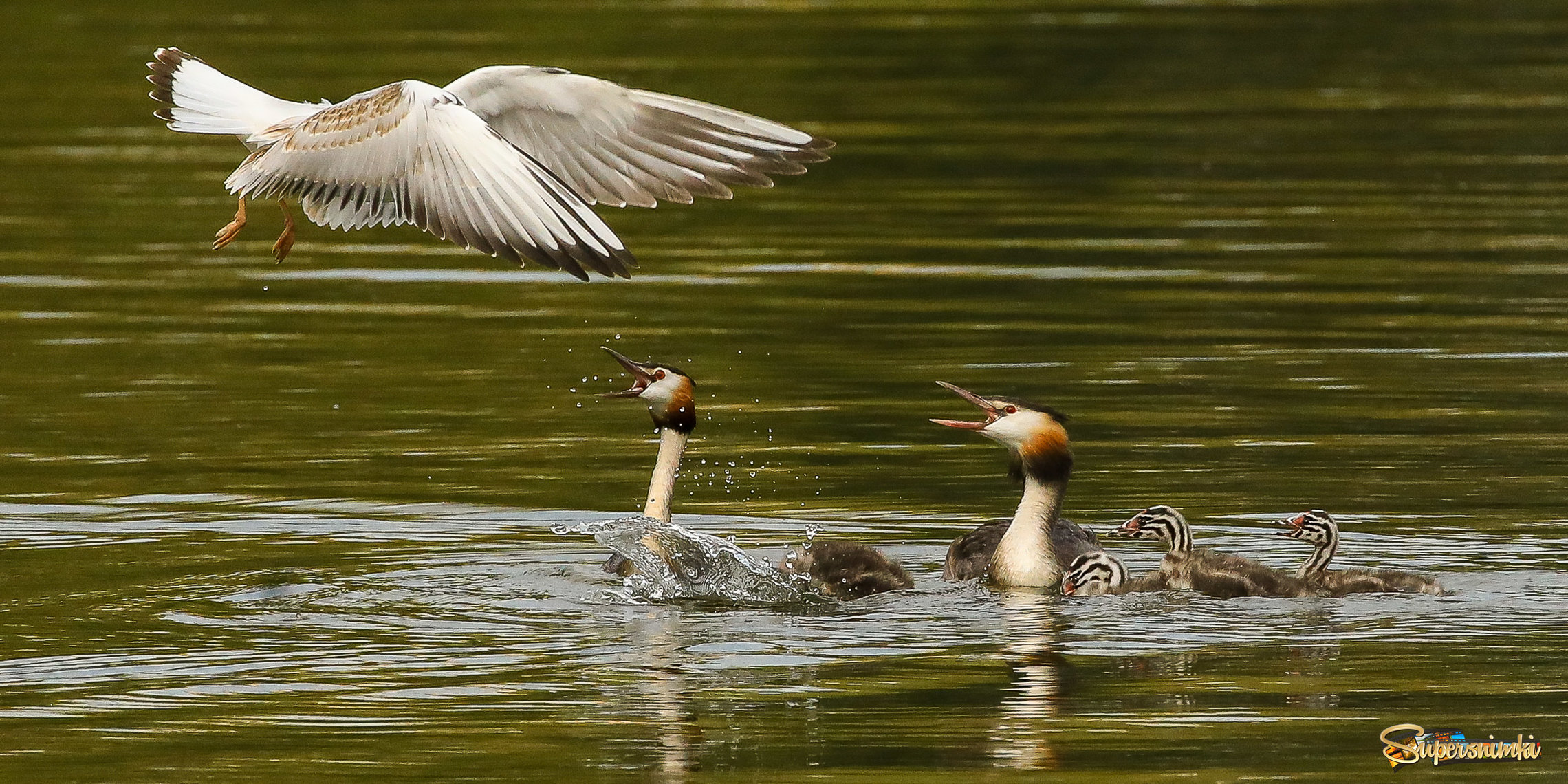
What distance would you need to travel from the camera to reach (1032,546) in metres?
11.1

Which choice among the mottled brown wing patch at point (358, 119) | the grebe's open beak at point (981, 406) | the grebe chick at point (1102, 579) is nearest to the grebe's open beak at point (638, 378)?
the grebe's open beak at point (981, 406)

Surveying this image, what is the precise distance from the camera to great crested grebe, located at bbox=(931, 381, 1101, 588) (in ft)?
36.2

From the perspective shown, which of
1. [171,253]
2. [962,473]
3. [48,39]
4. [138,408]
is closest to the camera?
[962,473]

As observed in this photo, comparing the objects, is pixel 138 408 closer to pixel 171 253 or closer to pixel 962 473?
pixel 962 473

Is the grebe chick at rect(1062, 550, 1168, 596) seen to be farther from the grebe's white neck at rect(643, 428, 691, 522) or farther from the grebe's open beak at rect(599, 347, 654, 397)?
the grebe's open beak at rect(599, 347, 654, 397)

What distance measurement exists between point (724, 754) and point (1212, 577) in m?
2.82

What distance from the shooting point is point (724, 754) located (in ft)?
27.3

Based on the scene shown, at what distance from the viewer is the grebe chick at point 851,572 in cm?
1068

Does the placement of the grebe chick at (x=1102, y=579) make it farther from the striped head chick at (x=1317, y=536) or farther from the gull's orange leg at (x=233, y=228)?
the gull's orange leg at (x=233, y=228)

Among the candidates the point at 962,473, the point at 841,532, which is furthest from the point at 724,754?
the point at 962,473

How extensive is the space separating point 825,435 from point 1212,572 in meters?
3.56

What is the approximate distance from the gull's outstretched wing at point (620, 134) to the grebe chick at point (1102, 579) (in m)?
1.97

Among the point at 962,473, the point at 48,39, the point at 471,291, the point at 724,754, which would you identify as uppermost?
the point at 48,39

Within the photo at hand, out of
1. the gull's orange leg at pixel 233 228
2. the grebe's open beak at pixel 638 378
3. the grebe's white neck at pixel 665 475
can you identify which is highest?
the gull's orange leg at pixel 233 228
